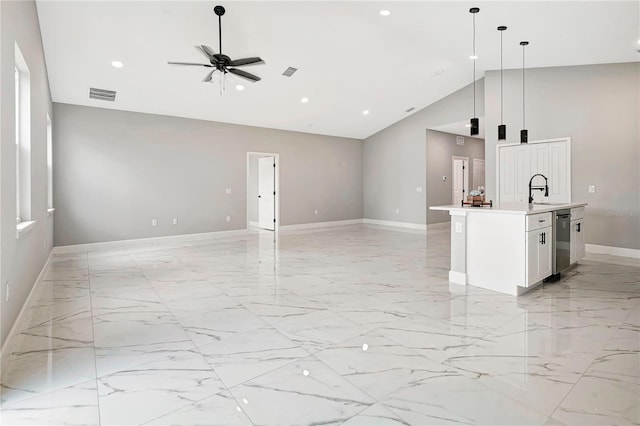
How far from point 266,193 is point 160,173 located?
320 cm

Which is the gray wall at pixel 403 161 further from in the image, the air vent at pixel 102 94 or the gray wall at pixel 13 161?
the gray wall at pixel 13 161

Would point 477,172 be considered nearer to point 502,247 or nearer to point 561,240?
point 561,240

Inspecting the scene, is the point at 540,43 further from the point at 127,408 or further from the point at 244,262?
the point at 127,408

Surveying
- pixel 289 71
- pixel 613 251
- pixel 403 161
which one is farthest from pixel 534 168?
pixel 289 71

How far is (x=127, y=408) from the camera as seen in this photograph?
191 centimetres

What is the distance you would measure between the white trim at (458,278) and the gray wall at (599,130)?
3604 millimetres

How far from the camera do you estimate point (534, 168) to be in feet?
22.9

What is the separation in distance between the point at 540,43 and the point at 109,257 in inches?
305

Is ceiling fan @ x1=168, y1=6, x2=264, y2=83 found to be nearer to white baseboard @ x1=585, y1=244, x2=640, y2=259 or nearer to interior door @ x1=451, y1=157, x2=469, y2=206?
white baseboard @ x1=585, y1=244, x2=640, y2=259

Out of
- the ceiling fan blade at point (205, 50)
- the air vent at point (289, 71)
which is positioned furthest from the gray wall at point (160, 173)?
the ceiling fan blade at point (205, 50)

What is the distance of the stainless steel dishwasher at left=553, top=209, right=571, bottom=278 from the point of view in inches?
178

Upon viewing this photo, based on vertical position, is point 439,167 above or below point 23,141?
above

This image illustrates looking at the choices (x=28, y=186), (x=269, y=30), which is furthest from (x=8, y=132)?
(x=269, y=30)

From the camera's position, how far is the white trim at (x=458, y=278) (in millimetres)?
4384
